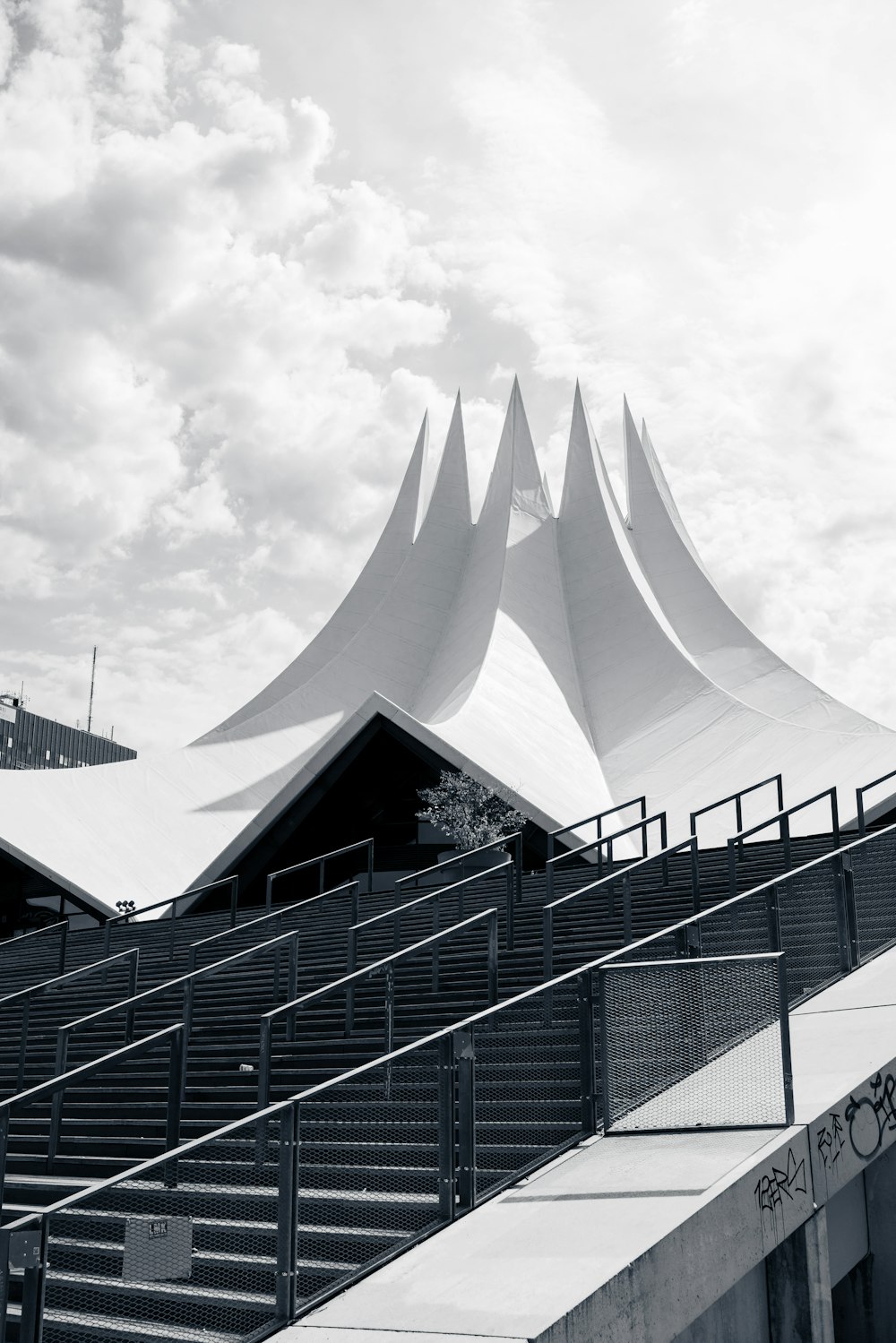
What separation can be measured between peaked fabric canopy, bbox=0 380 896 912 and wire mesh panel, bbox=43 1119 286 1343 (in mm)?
13450

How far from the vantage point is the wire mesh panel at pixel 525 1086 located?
4.93 meters

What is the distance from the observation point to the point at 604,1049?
5.32 meters

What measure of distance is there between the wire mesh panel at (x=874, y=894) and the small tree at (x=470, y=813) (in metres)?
8.35

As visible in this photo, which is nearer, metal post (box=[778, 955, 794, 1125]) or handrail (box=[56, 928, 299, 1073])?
metal post (box=[778, 955, 794, 1125])

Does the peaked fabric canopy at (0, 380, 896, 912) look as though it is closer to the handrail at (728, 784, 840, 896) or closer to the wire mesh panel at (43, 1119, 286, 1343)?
the handrail at (728, 784, 840, 896)

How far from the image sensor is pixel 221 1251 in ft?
12.5

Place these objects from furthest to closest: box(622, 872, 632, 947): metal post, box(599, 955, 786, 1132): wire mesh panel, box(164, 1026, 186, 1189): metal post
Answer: box(622, 872, 632, 947): metal post < box(164, 1026, 186, 1189): metal post < box(599, 955, 786, 1132): wire mesh panel

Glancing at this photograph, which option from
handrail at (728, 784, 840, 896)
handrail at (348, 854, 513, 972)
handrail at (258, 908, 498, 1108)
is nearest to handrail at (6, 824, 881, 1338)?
handrail at (258, 908, 498, 1108)

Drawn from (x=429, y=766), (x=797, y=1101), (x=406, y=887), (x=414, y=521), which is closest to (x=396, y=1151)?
(x=797, y=1101)

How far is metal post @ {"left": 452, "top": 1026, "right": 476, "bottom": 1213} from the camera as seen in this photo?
4668mm

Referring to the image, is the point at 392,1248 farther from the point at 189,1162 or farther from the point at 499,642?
the point at 499,642

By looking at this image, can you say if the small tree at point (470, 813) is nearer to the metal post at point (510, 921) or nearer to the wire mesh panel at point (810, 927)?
the metal post at point (510, 921)

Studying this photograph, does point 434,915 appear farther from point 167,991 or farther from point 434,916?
point 167,991

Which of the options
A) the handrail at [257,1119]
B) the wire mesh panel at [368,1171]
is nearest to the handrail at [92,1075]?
the handrail at [257,1119]
